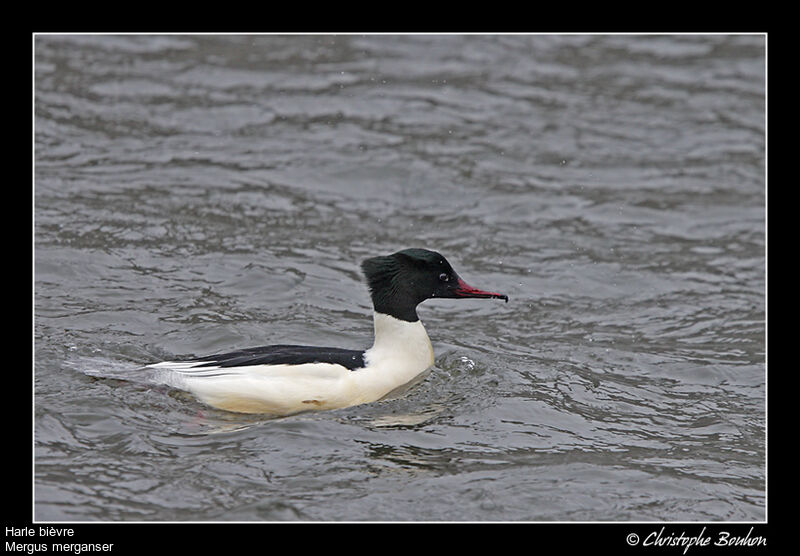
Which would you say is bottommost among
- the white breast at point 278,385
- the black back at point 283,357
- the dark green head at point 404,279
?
the white breast at point 278,385

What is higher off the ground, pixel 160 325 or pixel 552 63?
pixel 552 63

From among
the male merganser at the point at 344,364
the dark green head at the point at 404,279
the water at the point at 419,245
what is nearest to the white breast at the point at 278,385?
the male merganser at the point at 344,364

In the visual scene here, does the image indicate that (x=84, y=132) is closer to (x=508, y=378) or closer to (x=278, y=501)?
(x=508, y=378)

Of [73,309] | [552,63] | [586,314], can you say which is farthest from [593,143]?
[73,309]

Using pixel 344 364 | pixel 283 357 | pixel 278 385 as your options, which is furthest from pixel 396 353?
pixel 278 385

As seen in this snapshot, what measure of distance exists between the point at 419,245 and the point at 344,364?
4.11m

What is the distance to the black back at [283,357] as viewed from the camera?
26.9 ft

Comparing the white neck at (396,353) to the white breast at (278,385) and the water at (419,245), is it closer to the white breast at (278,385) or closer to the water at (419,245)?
the white breast at (278,385)

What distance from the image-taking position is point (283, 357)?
27.0 ft

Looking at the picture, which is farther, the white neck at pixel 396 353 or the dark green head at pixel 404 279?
the dark green head at pixel 404 279

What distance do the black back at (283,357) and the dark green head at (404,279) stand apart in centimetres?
52

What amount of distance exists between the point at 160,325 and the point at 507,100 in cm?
735

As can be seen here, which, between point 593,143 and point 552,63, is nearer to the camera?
point 593,143

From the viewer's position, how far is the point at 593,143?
1471 centimetres
